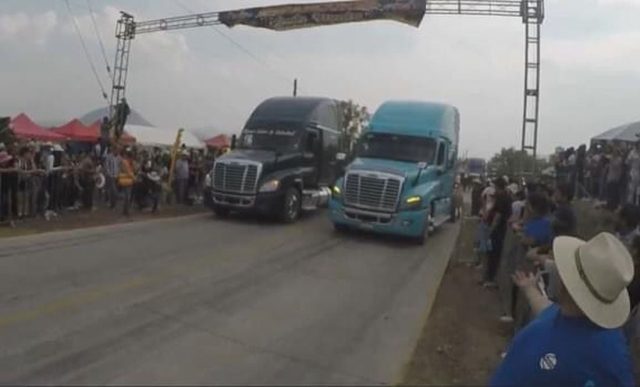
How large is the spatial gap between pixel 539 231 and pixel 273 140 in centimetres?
1349

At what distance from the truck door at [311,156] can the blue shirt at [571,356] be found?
1899 centimetres

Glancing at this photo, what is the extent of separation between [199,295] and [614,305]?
767 centimetres

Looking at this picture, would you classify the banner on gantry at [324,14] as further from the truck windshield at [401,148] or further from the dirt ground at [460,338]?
the dirt ground at [460,338]

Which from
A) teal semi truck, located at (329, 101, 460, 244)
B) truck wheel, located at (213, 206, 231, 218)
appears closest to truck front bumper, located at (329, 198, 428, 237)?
teal semi truck, located at (329, 101, 460, 244)

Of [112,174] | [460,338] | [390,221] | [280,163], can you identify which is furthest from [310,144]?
[460,338]

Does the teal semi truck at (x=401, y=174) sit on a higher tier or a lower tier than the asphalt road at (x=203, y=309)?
higher

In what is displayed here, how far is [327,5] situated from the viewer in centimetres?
3466

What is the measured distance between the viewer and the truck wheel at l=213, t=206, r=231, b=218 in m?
21.3

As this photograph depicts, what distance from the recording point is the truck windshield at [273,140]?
21688 mm

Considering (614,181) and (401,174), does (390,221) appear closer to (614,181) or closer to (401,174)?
(401,174)

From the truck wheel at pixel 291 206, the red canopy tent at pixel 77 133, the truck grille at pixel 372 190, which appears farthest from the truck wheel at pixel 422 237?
the red canopy tent at pixel 77 133

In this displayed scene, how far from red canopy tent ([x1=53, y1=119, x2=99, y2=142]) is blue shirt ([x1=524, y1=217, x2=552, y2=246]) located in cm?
2504

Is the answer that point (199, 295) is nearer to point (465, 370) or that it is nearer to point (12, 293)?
point (12, 293)

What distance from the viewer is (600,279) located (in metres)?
2.96
